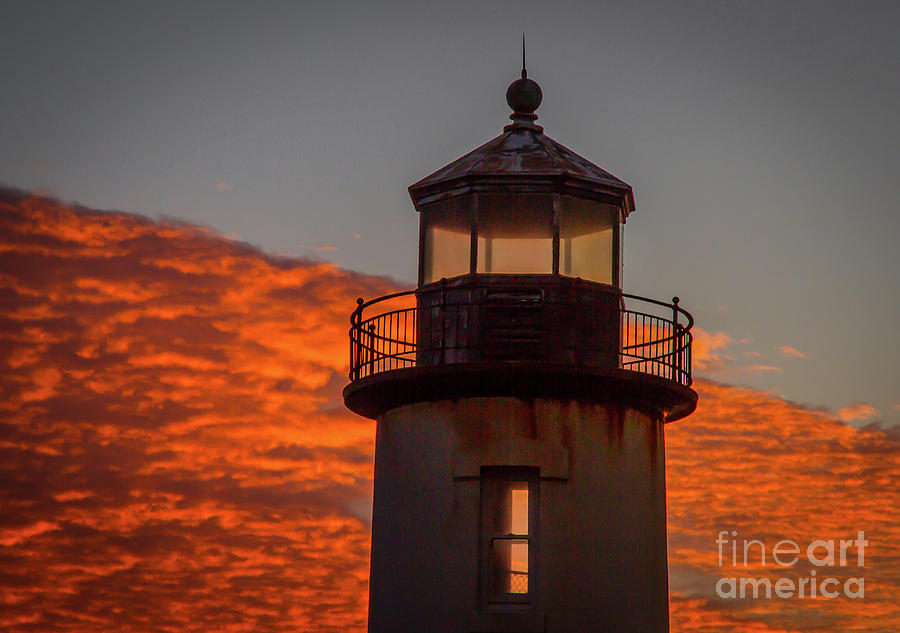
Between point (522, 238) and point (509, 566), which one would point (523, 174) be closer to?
point (522, 238)

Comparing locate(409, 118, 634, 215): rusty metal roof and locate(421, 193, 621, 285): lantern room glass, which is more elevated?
locate(409, 118, 634, 215): rusty metal roof

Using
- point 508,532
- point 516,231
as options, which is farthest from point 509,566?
point 516,231

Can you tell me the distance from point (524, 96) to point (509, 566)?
6.67 m

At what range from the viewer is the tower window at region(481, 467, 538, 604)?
21.5m

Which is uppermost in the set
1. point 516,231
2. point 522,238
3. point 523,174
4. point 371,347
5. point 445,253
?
point 523,174

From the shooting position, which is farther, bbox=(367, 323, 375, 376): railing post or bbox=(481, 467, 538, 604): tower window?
bbox=(367, 323, 375, 376): railing post

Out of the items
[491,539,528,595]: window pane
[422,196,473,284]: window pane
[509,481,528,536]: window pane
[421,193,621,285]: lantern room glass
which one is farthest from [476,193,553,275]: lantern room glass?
[491,539,528,595]: window pane

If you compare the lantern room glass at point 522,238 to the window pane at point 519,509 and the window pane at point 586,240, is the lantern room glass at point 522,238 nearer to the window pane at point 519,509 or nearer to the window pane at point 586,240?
the window pane at point 586,240

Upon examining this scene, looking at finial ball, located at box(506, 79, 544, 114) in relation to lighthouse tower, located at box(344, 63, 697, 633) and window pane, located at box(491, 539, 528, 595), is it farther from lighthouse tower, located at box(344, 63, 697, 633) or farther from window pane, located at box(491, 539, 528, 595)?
window pane, located at box(491, 539, 528, 595)

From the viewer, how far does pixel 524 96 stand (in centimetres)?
2361

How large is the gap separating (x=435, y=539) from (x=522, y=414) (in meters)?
2.00

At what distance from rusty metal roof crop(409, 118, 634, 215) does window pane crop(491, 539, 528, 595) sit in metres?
4.77

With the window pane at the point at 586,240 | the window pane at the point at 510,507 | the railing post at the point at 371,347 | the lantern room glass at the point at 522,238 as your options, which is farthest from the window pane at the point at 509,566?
the window pane at the point at 586,240

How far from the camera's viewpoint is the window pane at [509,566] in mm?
21844
